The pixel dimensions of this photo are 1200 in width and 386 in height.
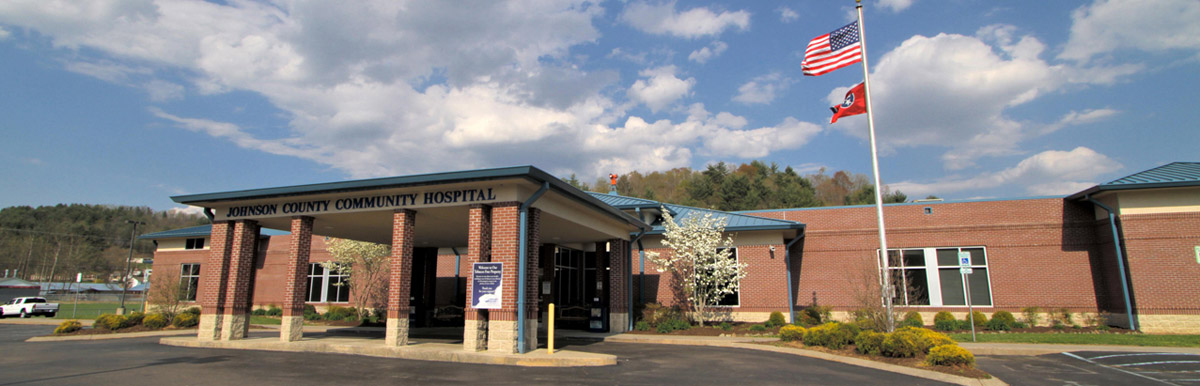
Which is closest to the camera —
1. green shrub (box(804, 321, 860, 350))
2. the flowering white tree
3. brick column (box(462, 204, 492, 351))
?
brick column (box(462, 204, 492, 351))

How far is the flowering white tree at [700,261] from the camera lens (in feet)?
72.4

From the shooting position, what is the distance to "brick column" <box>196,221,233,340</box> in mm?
16406

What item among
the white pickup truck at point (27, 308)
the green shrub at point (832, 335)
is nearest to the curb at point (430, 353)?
the green shrub at point (832, 335)

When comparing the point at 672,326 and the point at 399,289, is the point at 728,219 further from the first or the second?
the point at 399,289

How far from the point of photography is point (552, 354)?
12.9 m

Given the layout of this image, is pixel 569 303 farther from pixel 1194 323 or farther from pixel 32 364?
pixel 1194 323

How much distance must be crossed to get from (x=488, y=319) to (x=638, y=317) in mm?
10659

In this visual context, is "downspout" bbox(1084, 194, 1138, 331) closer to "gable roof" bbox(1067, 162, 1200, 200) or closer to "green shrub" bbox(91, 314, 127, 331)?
"gable roof" bbox(1067, 162, 1200, 200)

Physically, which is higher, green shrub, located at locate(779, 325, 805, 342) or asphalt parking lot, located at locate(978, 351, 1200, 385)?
green shrub, located at locate(779, 325, 805, 342)

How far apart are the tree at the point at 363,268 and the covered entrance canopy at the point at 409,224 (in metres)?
9.21

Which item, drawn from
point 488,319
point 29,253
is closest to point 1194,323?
point 488,319

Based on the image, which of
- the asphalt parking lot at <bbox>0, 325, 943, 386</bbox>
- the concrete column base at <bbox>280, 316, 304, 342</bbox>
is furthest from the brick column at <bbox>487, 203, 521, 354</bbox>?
the concrete column base at <bbox>280, 316, 304, 342</bbox>

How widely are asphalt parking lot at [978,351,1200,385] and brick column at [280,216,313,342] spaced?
16.0 metres

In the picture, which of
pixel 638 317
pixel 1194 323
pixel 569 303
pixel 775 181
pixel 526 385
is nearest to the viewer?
pixel 526 385
